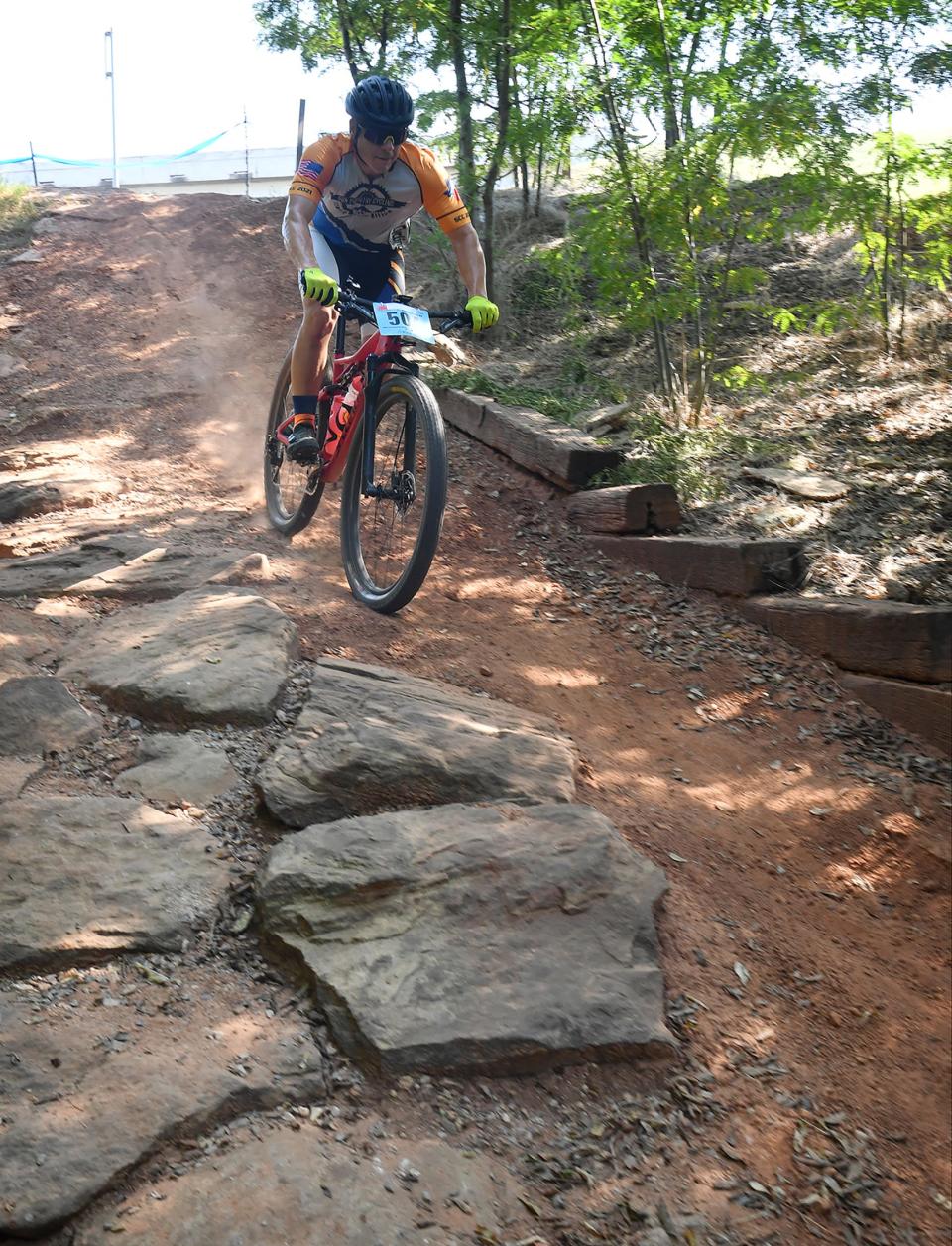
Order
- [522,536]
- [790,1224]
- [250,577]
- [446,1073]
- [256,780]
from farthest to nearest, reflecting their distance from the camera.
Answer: [522,536]
[250,577]
[256,780]
[446,1073]
[790,1224]

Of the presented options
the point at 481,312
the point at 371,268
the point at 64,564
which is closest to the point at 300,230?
the point at 371,268

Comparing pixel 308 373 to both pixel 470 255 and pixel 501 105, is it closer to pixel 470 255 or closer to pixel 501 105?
pixel 470 255

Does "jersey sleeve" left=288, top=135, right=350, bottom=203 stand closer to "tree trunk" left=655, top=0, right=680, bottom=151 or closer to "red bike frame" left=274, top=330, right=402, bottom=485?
"red bike frame" left=274, top=330, right=402, bottom=485

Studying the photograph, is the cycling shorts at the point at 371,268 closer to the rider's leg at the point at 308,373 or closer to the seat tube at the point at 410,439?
the rider's leg at the point at 308,373

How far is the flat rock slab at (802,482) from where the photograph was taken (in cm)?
531

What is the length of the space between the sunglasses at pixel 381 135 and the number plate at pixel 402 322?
0.85m

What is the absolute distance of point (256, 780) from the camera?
3.22m

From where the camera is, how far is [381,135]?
460 cm

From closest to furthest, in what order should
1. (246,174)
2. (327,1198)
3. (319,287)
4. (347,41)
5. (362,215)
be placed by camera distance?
(327,1198) → (319,287) → (362,215) → (347,41) → (246,174)

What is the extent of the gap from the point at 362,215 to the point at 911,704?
10.9 ft

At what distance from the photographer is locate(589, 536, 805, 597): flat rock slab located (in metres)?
4.66

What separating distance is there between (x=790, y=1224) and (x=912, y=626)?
2285mm

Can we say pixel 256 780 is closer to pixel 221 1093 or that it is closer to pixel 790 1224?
pixel 221 1093

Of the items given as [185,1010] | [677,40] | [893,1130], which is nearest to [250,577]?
[185,1010]
